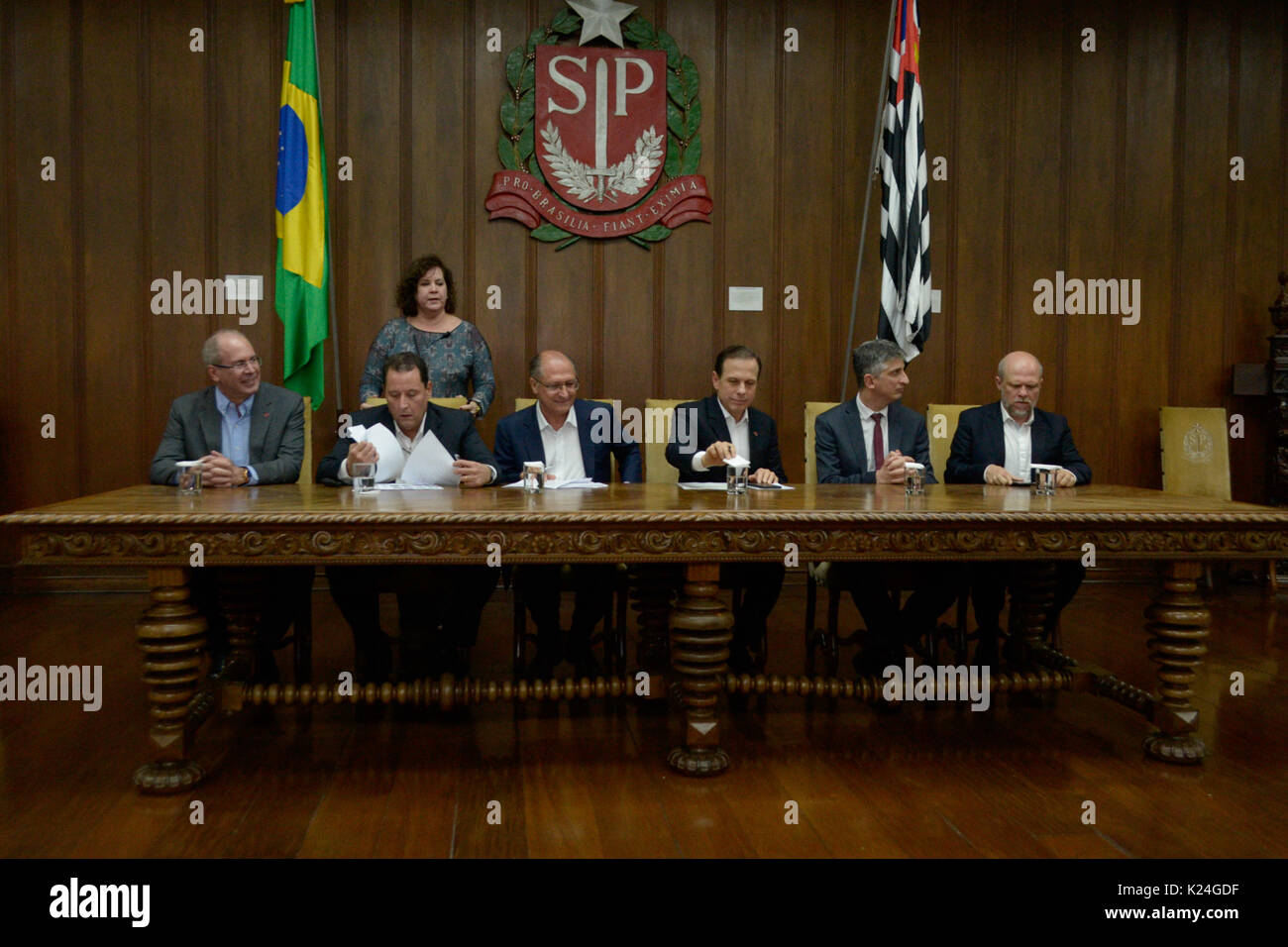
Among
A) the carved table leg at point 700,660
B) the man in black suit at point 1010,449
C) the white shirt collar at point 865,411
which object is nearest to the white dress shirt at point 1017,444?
the man in black suit at point 1010,449

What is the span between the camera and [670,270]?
495cm

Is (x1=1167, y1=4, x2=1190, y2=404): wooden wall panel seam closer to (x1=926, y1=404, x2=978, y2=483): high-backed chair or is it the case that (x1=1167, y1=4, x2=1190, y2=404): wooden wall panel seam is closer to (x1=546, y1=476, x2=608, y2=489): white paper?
(x1=926, y1=404, x2=978, y2=483): high-backed chair

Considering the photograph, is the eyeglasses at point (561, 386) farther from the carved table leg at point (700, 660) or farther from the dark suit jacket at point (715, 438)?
the carved table leg at point (700, 660)

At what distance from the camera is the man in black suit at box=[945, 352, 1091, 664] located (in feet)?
10.4

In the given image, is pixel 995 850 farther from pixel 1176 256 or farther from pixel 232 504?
pixel 1176 256

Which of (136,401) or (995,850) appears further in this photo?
(136,401)

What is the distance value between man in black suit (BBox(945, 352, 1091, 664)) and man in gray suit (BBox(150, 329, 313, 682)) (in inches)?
90.3

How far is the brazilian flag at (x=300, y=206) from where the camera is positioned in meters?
4.34

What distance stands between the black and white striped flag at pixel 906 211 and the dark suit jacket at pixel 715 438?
4.69 ft

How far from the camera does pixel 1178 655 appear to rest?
2396mm

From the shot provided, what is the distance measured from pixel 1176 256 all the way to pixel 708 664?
14.3 ft

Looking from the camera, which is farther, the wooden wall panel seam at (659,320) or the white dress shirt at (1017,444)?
the wooden wall panel seam at (659,320)

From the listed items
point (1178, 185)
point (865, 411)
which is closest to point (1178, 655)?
point (865, 411)

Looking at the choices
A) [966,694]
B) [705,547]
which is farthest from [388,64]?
[966,694]
